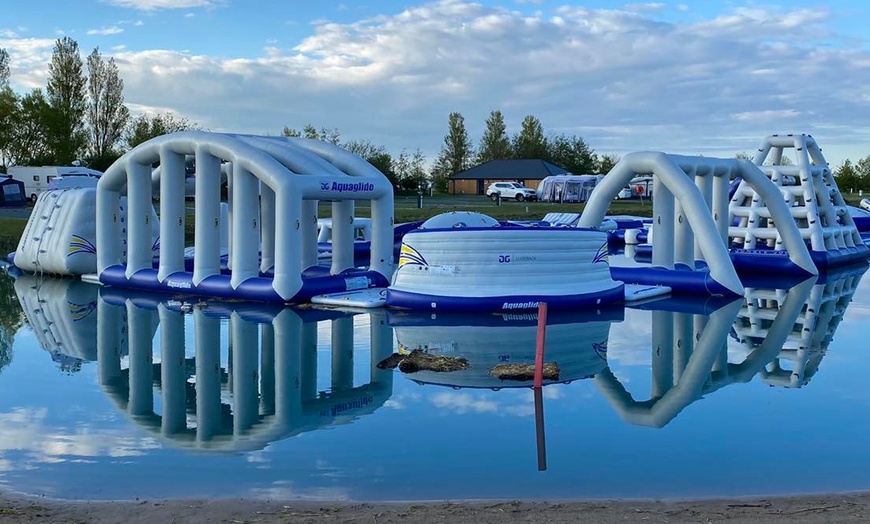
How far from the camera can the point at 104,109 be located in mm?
70812

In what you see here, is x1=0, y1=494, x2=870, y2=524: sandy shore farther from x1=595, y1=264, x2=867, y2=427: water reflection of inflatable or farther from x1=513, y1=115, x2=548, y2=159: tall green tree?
x1=513, y1=115, x2=548, y2=159: tall green tree

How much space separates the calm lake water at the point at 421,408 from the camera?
23.9 feet

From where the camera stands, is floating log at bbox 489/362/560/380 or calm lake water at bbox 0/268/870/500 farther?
floating log at bbox 489/362/560/380

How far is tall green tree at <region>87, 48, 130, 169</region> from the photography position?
232 feet

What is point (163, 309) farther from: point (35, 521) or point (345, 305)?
point (35, 521)

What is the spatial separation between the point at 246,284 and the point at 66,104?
58.9 meters

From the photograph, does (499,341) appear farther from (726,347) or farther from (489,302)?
(726,347)

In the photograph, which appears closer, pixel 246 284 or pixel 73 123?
pixel 246 284

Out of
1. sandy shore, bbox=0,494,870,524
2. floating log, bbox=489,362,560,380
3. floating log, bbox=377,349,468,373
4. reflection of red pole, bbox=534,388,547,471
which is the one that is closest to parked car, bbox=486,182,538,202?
floating log, bbox=377,349,468,373

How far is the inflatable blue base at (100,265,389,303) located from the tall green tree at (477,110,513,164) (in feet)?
271

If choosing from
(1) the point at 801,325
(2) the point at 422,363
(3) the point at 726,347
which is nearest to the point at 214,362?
(2) the point at 422,363

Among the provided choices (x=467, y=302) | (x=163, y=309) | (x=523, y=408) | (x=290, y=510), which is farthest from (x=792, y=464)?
(x=163, y=309)

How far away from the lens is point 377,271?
61.6ft

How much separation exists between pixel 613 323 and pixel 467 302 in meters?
2.35
